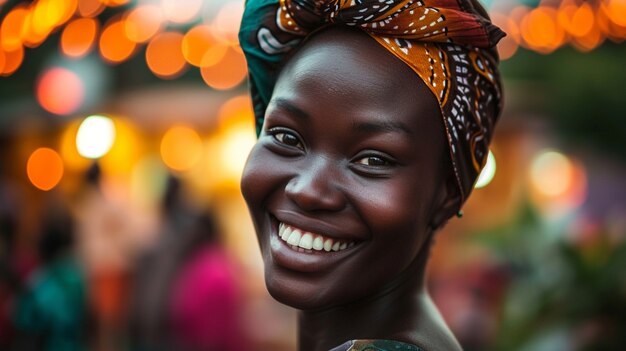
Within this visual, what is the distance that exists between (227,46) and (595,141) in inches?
213

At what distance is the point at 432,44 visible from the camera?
77.6 inches

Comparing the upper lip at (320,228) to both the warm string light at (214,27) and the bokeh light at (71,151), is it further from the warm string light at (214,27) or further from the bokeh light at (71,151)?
the bokeh light at (71,151)

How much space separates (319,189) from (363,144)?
0.14 meters

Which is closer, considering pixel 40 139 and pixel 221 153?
pixel 221 153

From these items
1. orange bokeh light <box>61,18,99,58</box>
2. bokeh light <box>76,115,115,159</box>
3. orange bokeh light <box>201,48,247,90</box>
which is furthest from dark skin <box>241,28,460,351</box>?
bokeh light <box>76,115,115,159</box>

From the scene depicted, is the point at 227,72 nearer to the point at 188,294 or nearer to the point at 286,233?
the point at 188,294

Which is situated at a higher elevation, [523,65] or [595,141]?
[523,65]

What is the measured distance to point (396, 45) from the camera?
1.93 metres

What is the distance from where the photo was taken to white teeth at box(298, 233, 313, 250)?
6.36 feet

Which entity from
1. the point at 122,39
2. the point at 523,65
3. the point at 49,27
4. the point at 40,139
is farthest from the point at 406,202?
the point at 40,139

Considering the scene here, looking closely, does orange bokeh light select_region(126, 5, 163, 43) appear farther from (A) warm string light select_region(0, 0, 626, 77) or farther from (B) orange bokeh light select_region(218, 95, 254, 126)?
(B) orange bokeh light select_region(218, 95, 254, 126)

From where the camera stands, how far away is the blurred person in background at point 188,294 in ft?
19.5

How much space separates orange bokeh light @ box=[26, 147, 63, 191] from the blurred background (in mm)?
32

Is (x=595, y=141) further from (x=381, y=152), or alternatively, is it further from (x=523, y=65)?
(x=381, y=152)
